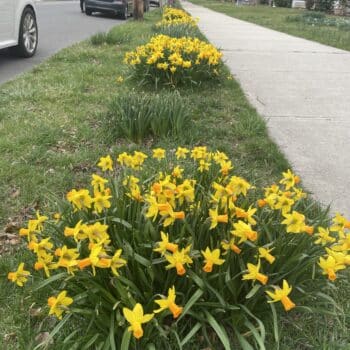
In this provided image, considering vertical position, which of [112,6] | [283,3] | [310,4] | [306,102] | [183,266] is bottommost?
[283,3]

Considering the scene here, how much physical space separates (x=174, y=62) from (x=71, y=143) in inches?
73.3

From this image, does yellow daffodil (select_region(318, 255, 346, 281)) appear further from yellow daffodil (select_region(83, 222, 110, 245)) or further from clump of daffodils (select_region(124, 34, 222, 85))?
clump of daffodils (select_region(124, 34, 222, 85))

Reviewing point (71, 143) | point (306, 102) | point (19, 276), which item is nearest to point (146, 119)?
point (71, 143)

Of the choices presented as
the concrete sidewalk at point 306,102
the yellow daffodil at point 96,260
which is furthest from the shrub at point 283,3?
the yellow daffodil at point 96,260

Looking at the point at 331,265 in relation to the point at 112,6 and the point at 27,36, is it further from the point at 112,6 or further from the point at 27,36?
the point at 112,6

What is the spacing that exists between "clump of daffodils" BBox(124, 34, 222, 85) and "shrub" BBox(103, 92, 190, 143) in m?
1.36

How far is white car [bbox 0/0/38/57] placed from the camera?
285 inches

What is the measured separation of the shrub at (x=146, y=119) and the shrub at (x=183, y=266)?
188cm

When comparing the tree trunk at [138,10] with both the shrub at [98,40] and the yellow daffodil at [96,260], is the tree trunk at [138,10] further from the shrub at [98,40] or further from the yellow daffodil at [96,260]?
the yellow daffodil at [96,260]

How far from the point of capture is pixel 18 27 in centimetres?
770

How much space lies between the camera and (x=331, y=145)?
4.43m

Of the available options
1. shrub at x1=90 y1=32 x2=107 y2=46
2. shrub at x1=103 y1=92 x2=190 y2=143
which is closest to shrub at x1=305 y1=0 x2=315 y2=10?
shrub at x1=90 y1=32 x2=107 y2=46

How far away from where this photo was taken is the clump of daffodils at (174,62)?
18.6 ft

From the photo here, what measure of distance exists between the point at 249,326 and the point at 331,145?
9.31ft
